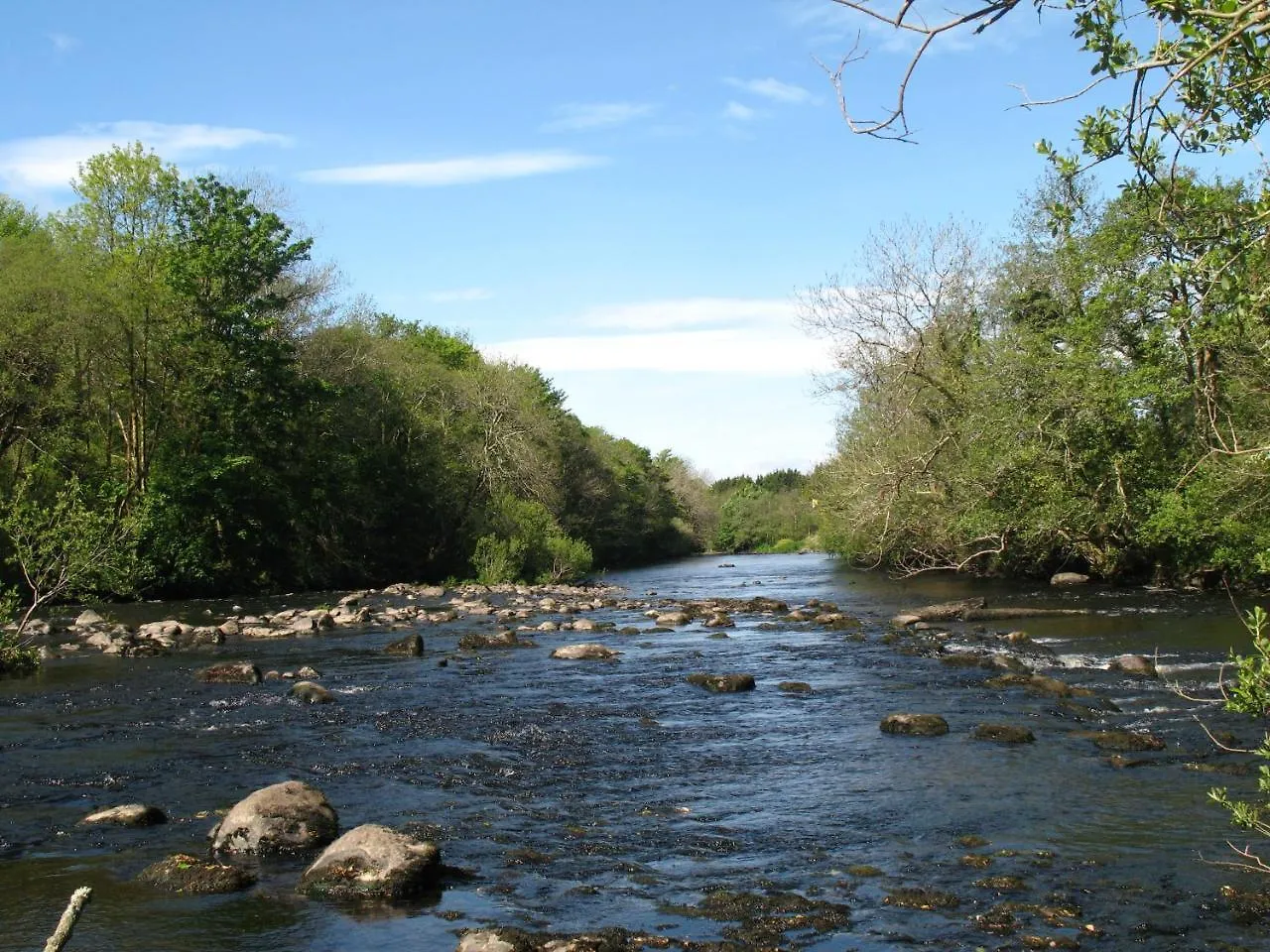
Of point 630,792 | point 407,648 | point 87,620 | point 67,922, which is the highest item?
point 67,922

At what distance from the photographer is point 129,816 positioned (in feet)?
31.3

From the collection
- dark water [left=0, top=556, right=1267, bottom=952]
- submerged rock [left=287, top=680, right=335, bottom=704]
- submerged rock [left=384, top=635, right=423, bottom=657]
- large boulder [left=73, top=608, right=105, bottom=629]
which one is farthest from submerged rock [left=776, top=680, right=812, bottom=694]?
large boulder [left=73, top=608, right=105, bottom=629]

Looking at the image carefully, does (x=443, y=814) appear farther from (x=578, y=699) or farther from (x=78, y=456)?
(x=78, y=456)

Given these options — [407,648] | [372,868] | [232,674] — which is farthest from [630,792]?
[407,648]

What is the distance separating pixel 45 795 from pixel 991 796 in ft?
30.5

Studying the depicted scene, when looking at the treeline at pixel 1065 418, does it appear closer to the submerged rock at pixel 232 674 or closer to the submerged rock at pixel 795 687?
the submerged rock at pixel 795 687

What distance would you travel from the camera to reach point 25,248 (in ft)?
112

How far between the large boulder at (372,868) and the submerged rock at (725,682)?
29.0 feet

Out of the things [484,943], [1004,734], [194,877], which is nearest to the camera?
[484,943]

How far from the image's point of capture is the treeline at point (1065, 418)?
2377 cm

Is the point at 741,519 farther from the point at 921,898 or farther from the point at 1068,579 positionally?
the point at 921,898

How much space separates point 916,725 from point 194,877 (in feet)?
28.1

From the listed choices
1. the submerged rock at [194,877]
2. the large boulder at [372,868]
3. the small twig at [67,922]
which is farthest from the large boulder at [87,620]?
the small twig at [67,922]

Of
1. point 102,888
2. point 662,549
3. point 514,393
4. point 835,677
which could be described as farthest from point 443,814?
point 662,549
